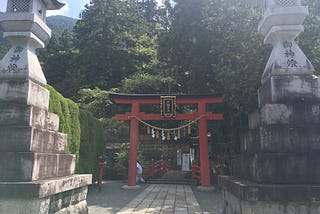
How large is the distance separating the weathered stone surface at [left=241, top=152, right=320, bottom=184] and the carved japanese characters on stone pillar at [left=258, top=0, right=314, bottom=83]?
130 centimetres

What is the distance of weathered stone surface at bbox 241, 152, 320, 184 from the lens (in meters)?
4.08

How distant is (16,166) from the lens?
13.8 ft

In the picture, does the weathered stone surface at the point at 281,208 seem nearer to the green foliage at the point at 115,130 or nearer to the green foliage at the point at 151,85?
the green foliage at the point at 115,130

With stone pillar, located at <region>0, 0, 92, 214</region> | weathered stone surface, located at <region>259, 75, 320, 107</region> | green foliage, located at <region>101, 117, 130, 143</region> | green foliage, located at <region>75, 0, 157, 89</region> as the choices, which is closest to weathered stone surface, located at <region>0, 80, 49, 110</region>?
stone pillar, located at <region>0, 0, 92, 214</region>

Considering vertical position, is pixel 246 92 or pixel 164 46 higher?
pixel 164 46

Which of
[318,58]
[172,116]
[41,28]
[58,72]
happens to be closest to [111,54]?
[58,72]

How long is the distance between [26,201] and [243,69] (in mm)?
8860

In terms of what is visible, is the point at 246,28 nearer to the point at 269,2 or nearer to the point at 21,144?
the point at 269,2

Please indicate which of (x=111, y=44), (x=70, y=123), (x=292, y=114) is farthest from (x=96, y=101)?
(x=292, y=114)

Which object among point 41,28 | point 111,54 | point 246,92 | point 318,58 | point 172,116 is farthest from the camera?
point 111,54

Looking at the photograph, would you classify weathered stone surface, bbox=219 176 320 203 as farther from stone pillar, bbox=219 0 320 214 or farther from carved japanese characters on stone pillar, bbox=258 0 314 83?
carved japanese characters on stone pillar, bbox=258 0 314 83

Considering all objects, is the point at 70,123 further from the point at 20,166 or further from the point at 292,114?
the point at 292,114

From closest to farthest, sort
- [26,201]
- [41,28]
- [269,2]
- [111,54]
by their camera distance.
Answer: [26,201]
[269,2]
[41,28]
[111,54]

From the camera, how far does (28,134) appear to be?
14.2 feet
